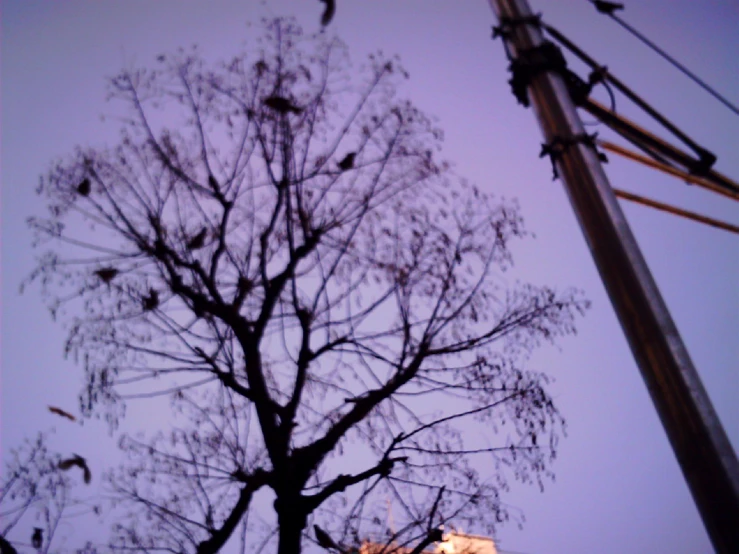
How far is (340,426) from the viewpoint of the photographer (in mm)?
5672

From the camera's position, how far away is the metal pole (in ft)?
5.90

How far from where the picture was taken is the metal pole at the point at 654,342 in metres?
1.80

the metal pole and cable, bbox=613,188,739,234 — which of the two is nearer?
the metal pole

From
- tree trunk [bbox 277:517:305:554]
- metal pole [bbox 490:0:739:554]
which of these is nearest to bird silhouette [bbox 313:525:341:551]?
tree trunk [bbox 277:517:305:554]

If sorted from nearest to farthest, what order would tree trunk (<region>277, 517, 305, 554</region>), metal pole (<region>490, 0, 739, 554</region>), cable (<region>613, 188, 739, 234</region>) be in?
1. metal pole (<region>490, 0, 739, 554</region>)
2. cable (<region>613, 188, 739, 234</region>)
3. tree trunk (<region>277, 517, 305, 554</region>)

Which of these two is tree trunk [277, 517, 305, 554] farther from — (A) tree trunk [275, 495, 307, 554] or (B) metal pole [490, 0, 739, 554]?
(B) metal pole [490, 0, 739, 554]

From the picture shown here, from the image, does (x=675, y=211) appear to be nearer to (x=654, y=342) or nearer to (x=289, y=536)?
(x=654, y=342)

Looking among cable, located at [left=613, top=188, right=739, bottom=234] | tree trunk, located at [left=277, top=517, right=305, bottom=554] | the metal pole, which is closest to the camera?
the metal pole

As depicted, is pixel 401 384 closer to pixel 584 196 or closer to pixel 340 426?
pixel 340 426

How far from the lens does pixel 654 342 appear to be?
6.71ft

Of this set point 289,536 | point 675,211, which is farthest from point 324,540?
point 675,211

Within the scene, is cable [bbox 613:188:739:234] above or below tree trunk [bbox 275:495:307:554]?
above

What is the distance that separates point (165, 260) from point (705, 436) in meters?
6.29

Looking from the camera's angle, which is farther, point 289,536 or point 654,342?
point 289,536
